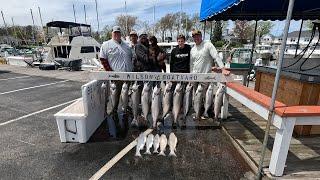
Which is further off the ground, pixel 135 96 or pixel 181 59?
pixel 181 59

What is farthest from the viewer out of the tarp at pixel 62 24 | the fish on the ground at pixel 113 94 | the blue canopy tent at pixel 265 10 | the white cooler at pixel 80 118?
the tarp at pixel 62 24

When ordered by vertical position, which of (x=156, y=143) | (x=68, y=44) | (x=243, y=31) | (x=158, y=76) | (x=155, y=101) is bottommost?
(x=156, y=143)

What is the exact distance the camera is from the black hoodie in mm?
6008

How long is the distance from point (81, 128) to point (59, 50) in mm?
21463

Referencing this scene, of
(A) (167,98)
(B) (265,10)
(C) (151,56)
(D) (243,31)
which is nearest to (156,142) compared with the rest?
(A) (167,98)

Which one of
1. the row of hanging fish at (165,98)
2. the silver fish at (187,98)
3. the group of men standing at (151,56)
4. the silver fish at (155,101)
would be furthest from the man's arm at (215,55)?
the silver fish at (155,101)

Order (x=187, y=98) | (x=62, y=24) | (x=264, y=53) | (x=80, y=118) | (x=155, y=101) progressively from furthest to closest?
1. (x=62, y=24)
2. (x=264, y=53)
3. (x=187, y=98)
4. (x=155, y=101)
5. (x=80, y=118)

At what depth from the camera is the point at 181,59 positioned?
6.03 meters

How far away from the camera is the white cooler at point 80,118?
5.06 meters

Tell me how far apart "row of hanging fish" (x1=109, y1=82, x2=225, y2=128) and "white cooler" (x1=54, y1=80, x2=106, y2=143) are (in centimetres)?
44

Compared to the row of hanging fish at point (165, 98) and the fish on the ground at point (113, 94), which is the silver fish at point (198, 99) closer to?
the row of hanging fish at point (165, 98)

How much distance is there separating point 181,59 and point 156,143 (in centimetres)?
213

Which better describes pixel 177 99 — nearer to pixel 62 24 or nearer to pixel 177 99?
pixel 177 99

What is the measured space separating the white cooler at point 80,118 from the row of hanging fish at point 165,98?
44 centimetres
